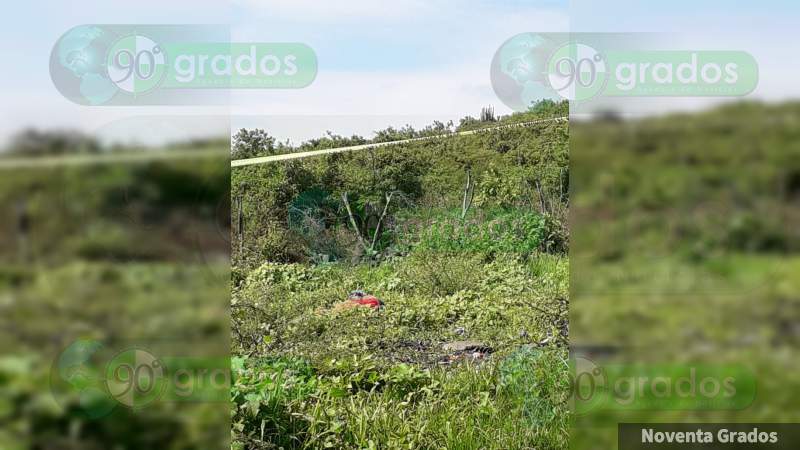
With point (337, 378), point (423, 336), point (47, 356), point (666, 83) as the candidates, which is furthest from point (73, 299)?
point (423, 336)

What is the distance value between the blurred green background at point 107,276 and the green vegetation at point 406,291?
4.64ft

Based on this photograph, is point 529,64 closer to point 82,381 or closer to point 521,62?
point 521,62

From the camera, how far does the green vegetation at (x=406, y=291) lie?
10.4 ft

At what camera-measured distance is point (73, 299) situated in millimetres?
1288

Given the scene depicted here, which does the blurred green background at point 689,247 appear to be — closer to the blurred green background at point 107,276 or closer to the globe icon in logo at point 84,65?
the blurred green background at point 107,276

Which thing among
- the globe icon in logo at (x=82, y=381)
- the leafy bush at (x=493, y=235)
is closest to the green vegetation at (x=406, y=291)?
the leafy bush at (x=493, y=235)

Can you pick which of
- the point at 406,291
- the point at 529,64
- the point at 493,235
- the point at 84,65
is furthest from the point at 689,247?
the point at 493,235

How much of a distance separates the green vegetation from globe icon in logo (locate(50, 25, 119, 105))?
66.1 inches

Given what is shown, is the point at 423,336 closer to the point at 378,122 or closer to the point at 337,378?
the point at 337,378

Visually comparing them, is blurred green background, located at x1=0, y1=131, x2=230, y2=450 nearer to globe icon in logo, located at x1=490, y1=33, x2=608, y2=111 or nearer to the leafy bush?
globe icon in logo, located at x1=490, y1=33, x2=608, y2=111

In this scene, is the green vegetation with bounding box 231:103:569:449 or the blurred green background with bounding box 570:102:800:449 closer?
the blurred green background with bounding box 570:102:800:449

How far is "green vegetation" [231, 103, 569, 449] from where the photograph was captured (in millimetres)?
3162

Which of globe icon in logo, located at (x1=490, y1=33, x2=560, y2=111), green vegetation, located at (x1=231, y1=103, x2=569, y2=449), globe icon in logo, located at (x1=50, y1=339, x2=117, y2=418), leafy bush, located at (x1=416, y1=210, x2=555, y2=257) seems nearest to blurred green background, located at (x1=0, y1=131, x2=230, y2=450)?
globe icon in logo, located at (x1=50, y1=339, x2=117, y2=418)

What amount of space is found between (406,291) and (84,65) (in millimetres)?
5578
